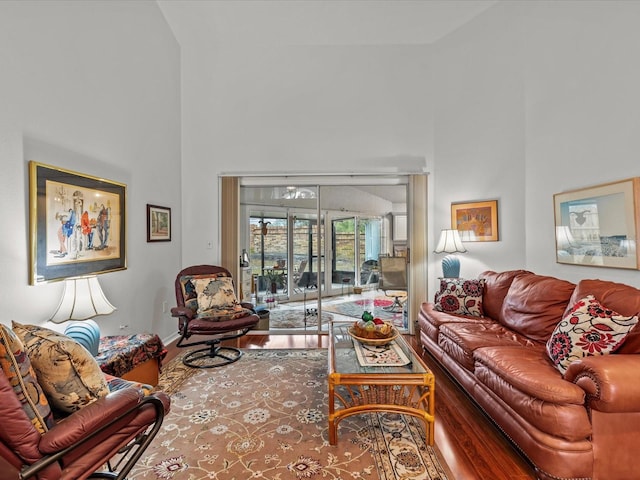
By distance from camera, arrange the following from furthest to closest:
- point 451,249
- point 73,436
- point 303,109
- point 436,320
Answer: point 303,109
point 451,249
point 436,320
point 73,436

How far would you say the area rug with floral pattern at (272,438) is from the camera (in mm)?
1815

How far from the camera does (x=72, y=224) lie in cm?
256

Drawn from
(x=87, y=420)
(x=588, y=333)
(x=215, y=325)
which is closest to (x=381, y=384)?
(x=588, y=333)

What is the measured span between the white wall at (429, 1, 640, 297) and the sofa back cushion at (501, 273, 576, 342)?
48 centimetres

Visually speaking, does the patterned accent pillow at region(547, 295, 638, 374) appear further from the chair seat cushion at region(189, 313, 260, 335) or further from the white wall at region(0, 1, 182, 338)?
the white wall at region(0, 1, 182, 338)

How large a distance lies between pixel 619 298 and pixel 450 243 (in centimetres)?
210

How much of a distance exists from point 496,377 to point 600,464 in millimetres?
576

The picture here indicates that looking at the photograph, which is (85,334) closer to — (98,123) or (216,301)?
(216,301)

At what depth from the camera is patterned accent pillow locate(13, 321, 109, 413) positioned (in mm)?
1395

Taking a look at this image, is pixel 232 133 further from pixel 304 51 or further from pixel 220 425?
pixel 220 425

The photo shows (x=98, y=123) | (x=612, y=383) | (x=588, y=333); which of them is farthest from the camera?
(x=98, y=123)

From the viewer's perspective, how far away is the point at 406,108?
452 cm

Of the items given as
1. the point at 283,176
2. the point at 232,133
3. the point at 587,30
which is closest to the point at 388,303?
the point at 283,176

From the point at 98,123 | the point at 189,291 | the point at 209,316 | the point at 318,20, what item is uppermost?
the point at 318,20
